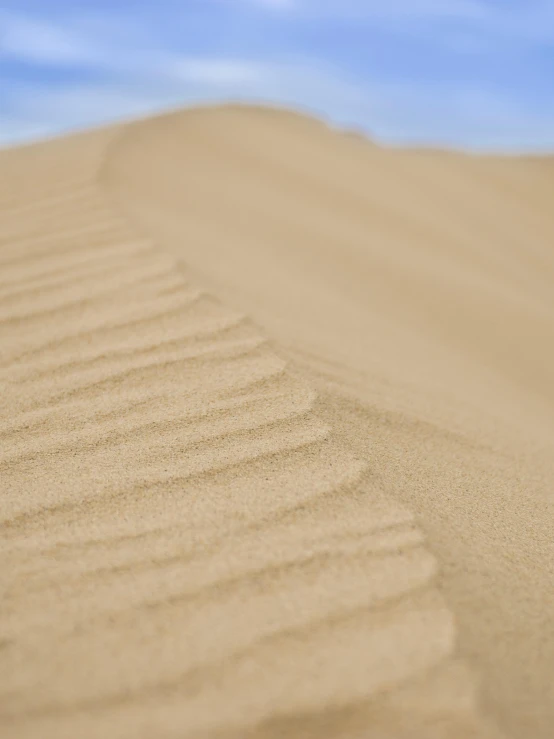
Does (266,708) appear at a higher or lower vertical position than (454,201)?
lower

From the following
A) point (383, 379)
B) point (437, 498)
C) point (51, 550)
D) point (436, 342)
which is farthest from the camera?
point (436, 342)

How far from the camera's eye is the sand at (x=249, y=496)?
4.07ft

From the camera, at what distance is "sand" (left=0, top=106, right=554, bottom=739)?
1239 mm

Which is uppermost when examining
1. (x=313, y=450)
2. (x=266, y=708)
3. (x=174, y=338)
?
(x=174, y=338)

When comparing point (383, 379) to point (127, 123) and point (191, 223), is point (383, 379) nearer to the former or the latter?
point (191, 223)

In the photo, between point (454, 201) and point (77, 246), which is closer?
point (77, 246)

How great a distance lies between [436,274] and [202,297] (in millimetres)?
2538

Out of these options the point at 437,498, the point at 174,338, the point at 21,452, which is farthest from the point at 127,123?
the point at 437,498

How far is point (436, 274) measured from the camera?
4.67 meters

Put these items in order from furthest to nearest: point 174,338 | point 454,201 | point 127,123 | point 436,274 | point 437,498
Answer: point 454,201 → point 127,123 → point 436,274 → point 174,338 → point 437,498

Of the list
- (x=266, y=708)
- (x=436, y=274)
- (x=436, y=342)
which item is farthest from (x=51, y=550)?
(x=436, y=274)

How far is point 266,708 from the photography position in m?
1.20

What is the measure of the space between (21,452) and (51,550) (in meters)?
0.45

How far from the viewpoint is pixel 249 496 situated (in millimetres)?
1663
